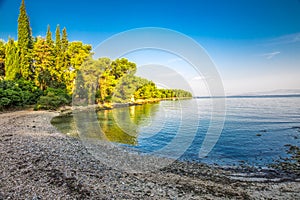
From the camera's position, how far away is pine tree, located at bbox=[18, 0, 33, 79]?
113ft

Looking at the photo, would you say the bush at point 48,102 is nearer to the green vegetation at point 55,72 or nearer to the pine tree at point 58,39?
the green vegetation at point 55,72

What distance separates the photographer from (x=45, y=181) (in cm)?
627

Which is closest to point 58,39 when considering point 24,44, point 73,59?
point 73,59

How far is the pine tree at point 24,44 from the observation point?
34481 mm

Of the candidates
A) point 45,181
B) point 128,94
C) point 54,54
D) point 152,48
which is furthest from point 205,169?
point 54,54

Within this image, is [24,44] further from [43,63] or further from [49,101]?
[49,101]

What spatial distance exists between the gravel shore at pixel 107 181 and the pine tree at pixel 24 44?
30211 mm

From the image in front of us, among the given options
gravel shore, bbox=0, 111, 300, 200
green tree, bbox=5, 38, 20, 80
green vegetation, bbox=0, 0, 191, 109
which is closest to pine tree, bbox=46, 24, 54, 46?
green vegetation, bbox=0, 0, 191, 109

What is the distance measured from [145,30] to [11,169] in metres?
7.42

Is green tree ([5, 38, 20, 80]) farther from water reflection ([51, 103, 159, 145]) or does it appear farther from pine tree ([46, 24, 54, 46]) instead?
water reflection ([51, 103, 159, 145])

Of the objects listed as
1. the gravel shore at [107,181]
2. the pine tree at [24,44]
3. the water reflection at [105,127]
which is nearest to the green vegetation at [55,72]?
the pine tree at [24,44]

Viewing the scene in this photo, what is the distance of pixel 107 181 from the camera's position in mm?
6684

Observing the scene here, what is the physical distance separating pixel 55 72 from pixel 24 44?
827cm

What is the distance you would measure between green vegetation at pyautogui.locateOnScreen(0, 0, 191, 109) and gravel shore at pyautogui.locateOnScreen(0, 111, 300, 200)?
18557 millimetres
